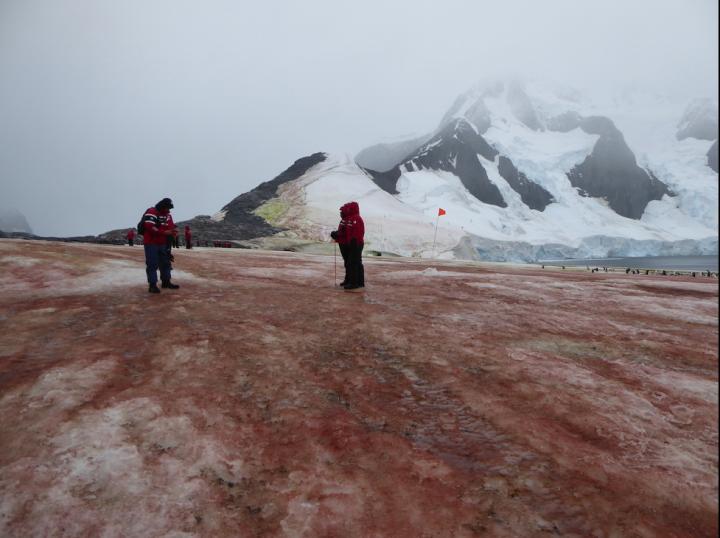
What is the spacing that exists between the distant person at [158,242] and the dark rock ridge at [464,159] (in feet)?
367

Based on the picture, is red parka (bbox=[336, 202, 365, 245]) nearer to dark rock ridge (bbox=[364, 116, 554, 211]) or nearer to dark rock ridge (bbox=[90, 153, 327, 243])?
dark rock ridge (bbox=[90, 153, 327, 243])

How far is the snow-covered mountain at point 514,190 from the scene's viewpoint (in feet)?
191

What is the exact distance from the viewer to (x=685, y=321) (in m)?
8.12

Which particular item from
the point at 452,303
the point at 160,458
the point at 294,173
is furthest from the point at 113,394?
the point at 294,173

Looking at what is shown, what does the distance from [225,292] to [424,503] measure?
7.66 m

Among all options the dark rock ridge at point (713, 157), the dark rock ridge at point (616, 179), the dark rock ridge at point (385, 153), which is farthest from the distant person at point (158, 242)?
the dark rock ridge at point (385, 153)

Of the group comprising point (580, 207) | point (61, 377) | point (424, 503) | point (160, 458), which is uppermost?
point (580, 207)

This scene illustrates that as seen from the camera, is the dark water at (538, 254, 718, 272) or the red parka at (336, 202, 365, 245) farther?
the dark water at (538, 254, 718, 272)

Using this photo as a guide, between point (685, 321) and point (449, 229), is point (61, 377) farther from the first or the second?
point (449, 229)

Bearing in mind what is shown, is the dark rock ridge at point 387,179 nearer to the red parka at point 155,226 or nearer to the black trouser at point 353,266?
the black trouser at point 353,266

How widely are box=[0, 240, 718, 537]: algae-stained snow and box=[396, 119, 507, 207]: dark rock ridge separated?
11546 cm

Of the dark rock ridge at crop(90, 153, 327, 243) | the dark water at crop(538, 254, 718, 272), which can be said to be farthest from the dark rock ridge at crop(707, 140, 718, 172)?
the dark water at crop(538, 254, 718, 272)

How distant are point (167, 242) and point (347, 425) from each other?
26.4 ft

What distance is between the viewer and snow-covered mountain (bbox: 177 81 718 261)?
58.3 meters
